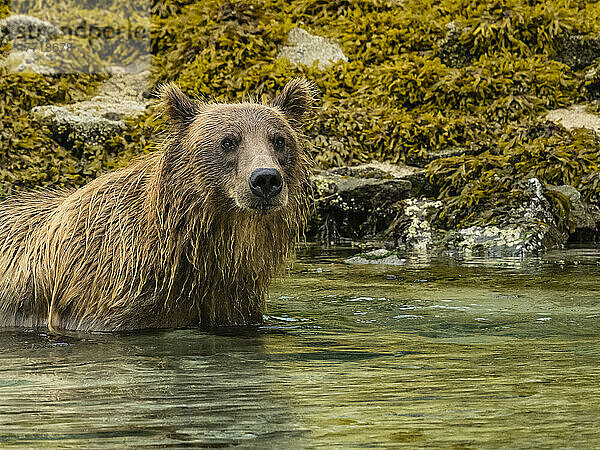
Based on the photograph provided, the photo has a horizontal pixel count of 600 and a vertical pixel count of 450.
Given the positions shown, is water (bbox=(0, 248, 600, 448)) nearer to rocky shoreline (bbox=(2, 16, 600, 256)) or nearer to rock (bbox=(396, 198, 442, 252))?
rocky shoreline (bbox=(2, 16, 600, 256))

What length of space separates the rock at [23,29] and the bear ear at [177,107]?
29.9 feet

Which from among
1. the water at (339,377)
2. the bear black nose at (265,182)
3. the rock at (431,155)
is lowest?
the water at (339,377)

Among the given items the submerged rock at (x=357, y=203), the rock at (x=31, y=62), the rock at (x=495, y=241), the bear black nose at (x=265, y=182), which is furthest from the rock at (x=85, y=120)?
the bear black nose at (x=265, y=182)

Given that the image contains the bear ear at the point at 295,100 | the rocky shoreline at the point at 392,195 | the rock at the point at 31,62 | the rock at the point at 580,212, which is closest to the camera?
the bear ear at the point at 295,100

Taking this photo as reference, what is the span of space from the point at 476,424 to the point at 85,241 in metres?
3.33

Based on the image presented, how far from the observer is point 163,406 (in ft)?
10.3

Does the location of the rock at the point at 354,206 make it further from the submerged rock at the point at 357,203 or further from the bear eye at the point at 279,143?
the bear eye at the point at 279,143

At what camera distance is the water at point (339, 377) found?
2.72 m

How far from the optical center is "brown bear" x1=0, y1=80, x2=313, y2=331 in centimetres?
524

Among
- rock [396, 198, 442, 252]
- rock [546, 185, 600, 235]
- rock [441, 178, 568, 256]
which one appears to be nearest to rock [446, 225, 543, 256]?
rock [441, 178, 568, 256]

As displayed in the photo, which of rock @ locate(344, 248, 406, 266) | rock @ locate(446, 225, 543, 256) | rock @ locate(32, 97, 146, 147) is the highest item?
rock @ locate(32, 97, 146, 147)

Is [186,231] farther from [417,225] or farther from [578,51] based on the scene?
[578,51]

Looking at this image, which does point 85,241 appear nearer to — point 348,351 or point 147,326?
point 147,326

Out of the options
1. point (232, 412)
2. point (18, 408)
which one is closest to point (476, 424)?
point (232, 412)
